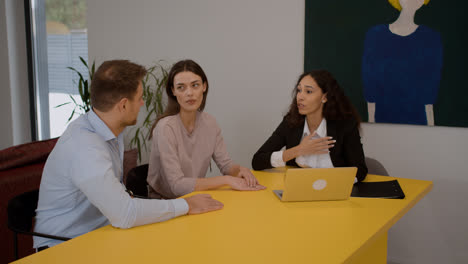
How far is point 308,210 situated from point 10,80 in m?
Answer: 5.13

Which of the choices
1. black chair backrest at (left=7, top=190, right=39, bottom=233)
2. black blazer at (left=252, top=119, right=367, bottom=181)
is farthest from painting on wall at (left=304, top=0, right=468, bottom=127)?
black chair backrest at (left=7, top=190, right=39, bottom=233)

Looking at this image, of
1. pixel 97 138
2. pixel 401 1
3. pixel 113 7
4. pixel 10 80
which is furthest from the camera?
pixel 10 80

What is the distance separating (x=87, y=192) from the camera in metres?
1.60

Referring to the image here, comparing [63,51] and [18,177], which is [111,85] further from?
[63,51]

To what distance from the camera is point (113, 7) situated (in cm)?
489

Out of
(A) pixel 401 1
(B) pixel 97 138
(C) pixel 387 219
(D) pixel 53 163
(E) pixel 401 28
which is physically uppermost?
(A) pixel 401 1

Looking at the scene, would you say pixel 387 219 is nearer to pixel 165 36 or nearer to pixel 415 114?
pixel 415 114

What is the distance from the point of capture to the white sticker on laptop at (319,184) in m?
1.92

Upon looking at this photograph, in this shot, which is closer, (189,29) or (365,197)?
(365,197)

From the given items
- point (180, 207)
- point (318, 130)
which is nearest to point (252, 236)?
point (180, 207)

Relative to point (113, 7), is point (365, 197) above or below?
below

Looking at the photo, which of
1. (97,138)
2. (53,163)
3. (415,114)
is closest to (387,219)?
(97,138)

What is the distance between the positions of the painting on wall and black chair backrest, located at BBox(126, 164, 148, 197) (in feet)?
A: 5.88

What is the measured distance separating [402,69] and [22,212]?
2727 mm
